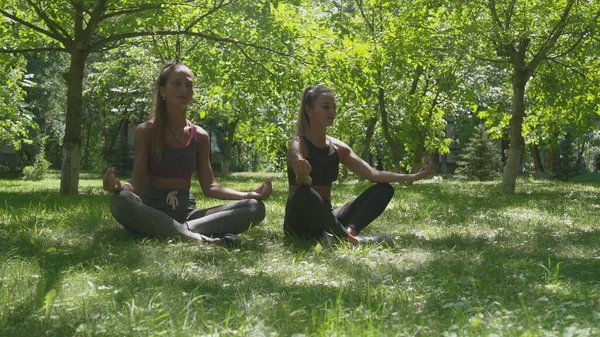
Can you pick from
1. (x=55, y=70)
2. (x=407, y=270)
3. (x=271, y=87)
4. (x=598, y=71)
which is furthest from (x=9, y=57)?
(x=55, y=70)

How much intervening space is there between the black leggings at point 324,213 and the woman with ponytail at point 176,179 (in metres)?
0.32

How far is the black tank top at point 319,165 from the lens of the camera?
599 cm

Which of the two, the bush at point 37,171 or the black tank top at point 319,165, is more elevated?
the black tank top at point 319,165

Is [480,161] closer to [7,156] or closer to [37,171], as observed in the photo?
[37,171]

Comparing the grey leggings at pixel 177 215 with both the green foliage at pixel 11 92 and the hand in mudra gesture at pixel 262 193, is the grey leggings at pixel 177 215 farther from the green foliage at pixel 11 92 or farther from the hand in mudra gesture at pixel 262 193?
the green foliage at pixel 11 92

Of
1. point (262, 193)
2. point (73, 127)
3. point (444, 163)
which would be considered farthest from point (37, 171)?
point (444, 163)

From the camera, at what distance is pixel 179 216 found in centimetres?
597

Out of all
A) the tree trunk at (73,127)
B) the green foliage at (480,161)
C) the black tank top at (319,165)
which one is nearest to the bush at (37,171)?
the tree trunk at (73,127)

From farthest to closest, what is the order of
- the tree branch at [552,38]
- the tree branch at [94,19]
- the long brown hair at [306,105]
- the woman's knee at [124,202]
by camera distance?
the tree branch at [552,38], the tree branch at [94,19], the long brown hair at [306,105], the woman's knee at [124,202]

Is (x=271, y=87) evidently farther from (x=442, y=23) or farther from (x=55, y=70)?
(x=55, y=70)

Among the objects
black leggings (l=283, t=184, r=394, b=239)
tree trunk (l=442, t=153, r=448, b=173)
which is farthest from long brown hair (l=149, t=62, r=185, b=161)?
tree trunk (l=442, t=153, r=448, b=173)

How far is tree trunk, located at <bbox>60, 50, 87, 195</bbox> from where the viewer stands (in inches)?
486

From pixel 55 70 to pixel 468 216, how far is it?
29.4 metres

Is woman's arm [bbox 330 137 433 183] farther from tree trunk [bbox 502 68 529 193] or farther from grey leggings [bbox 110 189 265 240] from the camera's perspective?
tree trunk [bbox 502 68 529 193]
